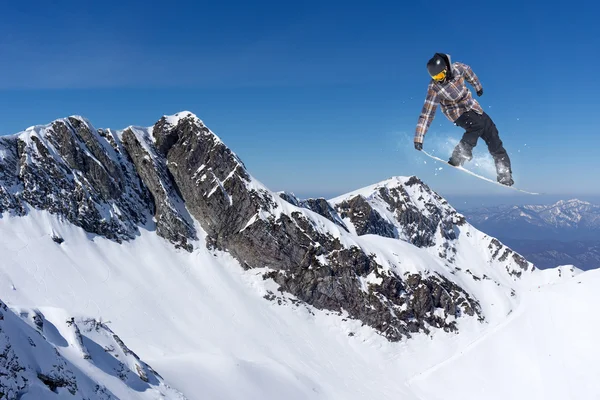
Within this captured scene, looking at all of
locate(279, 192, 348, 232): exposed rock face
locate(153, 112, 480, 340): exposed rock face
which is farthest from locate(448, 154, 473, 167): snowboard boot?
locate(279, 192, 348, 232): exposed rock face

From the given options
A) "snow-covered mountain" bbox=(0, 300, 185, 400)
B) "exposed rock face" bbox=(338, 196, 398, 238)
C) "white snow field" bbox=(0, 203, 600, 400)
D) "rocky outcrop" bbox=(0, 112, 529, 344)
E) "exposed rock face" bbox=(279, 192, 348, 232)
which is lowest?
"snow-covered mountain" bbox=(0, 300, 185, 400)

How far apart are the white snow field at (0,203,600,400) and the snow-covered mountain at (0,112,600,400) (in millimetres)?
218

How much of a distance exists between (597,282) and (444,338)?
25.8m

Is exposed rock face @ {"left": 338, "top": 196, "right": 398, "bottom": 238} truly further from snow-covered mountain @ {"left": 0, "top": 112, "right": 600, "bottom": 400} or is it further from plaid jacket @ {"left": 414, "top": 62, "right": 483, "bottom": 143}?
plaid jacket @ {"left": 414, "top": 62, "right": 483, "bottom": 143}

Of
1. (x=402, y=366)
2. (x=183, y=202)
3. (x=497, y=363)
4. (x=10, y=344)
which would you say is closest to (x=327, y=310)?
(x=402, y=366)

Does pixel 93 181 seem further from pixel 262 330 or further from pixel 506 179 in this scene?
pixel 506 179

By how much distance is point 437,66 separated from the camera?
8055 mm

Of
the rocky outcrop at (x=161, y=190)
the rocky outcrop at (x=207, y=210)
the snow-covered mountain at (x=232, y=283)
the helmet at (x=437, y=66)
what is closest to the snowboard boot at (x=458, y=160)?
the helmet at (x=437, y=66)

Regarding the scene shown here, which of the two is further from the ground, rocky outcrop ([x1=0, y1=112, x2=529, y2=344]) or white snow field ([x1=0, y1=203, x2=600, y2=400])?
rocky outcrop ([x1=0, y1=112, x2=529, y2=344])

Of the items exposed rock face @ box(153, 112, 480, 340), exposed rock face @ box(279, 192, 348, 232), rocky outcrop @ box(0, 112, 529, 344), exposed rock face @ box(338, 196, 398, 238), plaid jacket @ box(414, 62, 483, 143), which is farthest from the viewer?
exposed rock face @ box(338, 196, 398, 238)

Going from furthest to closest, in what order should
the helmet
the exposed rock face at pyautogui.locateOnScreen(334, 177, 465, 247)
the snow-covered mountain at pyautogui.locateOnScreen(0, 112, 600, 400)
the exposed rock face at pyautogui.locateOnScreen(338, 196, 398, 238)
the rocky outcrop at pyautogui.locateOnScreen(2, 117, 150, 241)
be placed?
the exposed rock face at pyautogui.locateOnScreen(334, 177, 465, 247), the exposed rock face at pyautogui.locateOnScreen(338, 196, 398, 238), the rocky outcrop at pyautogui.locateOnScreen(2, 117, 150, 241), the snow-covered mountain at pyautogui.locateOnScreen(0, 112, 600, 400), the helmet

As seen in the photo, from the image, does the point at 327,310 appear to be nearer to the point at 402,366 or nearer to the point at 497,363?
the point at 402,366

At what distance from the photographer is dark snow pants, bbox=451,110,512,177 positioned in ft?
32.8

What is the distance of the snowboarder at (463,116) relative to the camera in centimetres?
951
